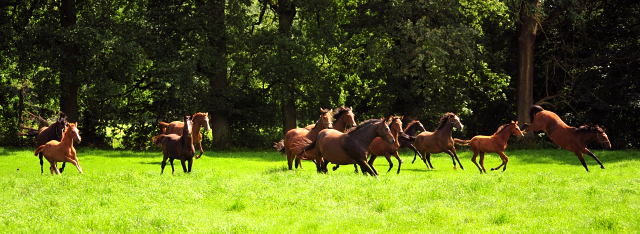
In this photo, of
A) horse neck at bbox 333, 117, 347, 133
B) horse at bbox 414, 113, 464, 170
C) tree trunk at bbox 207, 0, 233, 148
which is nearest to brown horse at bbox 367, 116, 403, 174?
horse neck at bbox 333, 117, 347, 133

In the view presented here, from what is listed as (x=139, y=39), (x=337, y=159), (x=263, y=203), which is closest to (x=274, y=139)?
(x=139, y=39)

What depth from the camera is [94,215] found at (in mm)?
10641

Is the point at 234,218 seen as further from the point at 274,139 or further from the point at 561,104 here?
the point at 561,104

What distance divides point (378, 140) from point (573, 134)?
267 inches

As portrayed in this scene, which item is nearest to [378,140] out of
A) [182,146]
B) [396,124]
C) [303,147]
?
[396,124]

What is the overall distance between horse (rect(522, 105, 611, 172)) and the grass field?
3.05m

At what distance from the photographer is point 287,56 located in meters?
34.3

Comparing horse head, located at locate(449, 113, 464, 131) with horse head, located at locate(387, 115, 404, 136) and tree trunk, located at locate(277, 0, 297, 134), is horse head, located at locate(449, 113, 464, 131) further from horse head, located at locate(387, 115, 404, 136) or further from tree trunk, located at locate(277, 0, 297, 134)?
tree trunk, located at locate(277, 0, 297, 134)

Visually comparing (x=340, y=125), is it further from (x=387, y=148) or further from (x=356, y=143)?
(x=356, y=143)

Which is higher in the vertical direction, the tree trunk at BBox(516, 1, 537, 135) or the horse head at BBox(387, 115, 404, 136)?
the tree trunk at BBox(516, 1, 537, 135)

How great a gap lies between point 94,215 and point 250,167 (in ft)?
45.5

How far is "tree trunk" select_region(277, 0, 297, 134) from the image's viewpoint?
113ft

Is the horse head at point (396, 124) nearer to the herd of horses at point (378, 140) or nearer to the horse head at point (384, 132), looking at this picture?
the herd of horses at point (378, 140)

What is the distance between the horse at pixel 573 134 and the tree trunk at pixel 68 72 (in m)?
23.8
